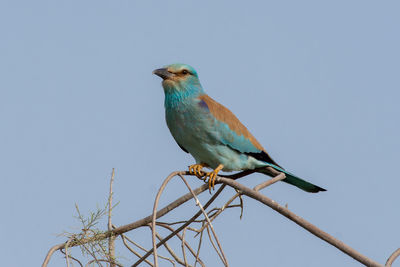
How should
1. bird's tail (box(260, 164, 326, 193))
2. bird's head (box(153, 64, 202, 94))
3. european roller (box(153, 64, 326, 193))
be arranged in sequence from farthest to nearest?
1. bird's head (box(153, 64, 202, 94))
2. european roller (box(153, 64, 326, 193))
3. bird's tail (box(260, 164, 326, 193))

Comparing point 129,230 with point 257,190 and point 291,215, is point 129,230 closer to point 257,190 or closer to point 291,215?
point 257,190

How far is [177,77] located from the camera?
207 inches

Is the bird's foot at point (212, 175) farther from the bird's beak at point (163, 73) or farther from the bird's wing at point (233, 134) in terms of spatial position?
the bird's beak at point (163, 73)

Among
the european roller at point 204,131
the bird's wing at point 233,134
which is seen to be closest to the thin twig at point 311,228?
the european roller at point 204,131

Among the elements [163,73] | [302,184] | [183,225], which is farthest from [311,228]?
[163,73]

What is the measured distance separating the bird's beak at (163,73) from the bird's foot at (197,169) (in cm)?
74

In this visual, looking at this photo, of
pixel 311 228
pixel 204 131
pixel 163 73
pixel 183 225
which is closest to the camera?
pixel 311 228

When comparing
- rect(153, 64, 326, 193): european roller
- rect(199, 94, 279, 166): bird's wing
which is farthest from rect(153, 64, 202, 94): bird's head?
rect(199, 94, 279, 166): bird's wing

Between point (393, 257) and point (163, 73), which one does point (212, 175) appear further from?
point (393, 257)

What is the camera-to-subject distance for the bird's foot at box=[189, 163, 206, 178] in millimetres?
4957

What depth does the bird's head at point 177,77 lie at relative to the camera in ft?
17.1

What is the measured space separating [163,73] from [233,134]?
74 centimetres

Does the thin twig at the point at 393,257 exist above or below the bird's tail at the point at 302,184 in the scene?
below

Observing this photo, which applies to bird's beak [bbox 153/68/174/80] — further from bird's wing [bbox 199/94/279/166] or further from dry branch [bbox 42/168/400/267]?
dry branch [bbox 42/168/400/267]
